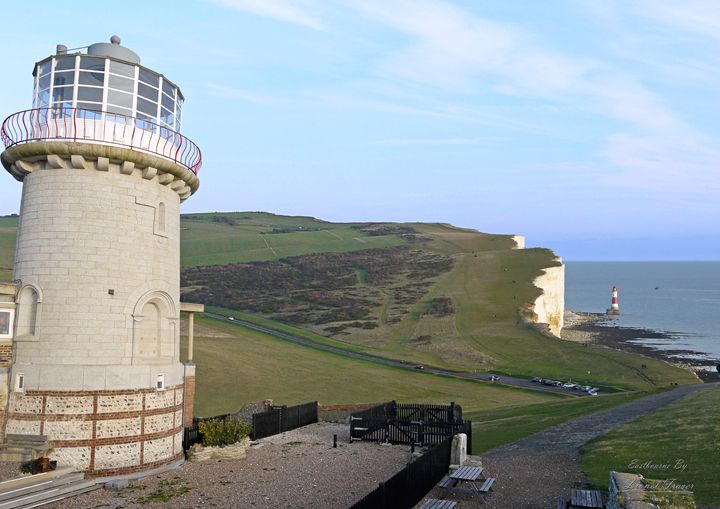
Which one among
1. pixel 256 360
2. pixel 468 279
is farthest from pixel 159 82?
pixel 468 279

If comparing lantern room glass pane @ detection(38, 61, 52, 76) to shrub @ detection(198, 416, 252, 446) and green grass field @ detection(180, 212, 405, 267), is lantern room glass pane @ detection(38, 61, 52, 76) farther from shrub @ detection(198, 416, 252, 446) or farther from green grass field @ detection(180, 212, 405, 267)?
green grass field @ detection(180, 212, 405, 267)

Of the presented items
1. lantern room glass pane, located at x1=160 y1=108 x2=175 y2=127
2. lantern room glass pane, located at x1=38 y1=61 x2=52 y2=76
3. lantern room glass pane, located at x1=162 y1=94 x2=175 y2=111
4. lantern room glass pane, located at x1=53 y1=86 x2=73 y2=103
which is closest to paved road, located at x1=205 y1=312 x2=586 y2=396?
lantern room glass pane, located at x1=160 y1=108 x2=175 y2=127

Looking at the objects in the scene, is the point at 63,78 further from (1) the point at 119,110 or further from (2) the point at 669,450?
(2) the point at 669,450

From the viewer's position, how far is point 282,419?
2981cm

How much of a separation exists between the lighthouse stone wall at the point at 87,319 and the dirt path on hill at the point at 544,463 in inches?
429

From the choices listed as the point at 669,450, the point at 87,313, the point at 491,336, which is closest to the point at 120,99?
the point at 87,313

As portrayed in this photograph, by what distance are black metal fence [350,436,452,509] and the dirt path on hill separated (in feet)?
2.39

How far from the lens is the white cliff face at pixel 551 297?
103 metres

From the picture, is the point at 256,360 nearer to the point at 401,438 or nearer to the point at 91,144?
the point at 401,438

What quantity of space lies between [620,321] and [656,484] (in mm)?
152990

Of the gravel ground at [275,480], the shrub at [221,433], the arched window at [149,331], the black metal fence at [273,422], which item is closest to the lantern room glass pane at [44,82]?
the arched window at [149,331]

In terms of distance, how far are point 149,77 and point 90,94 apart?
6.80 feet

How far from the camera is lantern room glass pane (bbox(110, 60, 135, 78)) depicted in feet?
65.8

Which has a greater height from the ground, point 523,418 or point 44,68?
point 44,68
